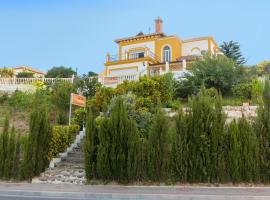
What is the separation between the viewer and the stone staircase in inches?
480

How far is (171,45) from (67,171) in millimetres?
29516

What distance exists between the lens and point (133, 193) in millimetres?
9609

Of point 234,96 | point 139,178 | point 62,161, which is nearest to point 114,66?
point 234,96

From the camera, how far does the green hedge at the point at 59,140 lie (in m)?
13.5

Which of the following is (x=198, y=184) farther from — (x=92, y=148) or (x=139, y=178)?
(x=92, y=148)

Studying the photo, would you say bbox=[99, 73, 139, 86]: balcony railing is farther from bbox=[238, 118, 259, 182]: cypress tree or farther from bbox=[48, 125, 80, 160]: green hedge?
bbox=[238, 118, 259, 182]: cypress tree

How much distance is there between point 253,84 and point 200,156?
8900 mm

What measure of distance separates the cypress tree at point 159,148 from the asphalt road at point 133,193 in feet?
2.48

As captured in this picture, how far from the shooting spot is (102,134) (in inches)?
469

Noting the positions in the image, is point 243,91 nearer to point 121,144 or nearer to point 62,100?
point 121,144

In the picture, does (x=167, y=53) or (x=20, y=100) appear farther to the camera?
(x=167, y=53)

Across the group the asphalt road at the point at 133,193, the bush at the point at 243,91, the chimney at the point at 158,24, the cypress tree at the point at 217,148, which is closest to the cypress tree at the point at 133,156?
the asphalt road at the point at 133,193

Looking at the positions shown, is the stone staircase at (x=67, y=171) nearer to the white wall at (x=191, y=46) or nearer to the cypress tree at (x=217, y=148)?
the cypress tree at (x=217, y=148)

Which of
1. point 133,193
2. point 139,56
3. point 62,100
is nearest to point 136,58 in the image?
point 139,56
